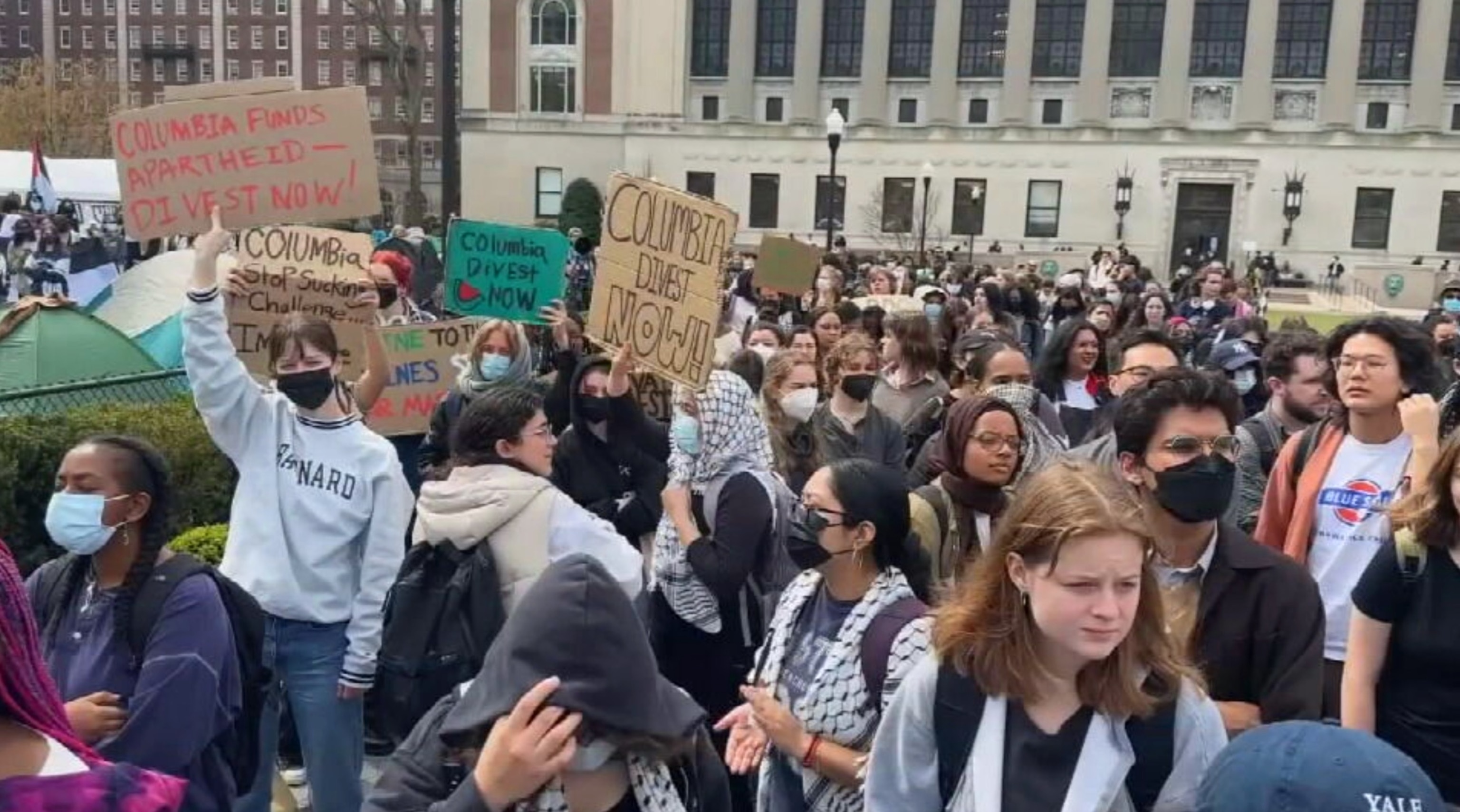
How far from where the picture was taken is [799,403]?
5.75 meters

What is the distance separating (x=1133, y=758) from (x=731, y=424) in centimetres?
252

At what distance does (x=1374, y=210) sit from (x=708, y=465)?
177ft

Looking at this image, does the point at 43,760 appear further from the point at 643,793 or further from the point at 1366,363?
the point at 1366,363

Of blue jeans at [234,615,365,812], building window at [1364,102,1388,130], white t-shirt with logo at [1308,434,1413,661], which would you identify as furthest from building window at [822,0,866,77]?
blue jeans at [234,615,365,812]

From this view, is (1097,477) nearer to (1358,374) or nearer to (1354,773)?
(1354,773)

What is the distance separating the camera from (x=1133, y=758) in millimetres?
2311

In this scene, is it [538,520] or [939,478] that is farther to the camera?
[939,478]

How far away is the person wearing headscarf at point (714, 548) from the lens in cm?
420

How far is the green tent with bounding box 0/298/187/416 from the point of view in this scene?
295 inches

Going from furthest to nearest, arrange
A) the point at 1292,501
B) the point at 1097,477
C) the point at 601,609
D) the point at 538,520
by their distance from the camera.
Answer: the point at 1292,501 → the point at 538,520 → the point at 1097,477 → the point at 601,609

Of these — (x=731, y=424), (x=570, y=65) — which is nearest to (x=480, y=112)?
(x=570, y=65)

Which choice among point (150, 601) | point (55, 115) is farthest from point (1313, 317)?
point (55, 115)

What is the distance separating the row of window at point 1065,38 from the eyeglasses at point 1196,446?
52903mm

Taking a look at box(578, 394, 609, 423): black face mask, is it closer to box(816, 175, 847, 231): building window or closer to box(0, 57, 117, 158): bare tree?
box(816, 175, 847, 231): building window
